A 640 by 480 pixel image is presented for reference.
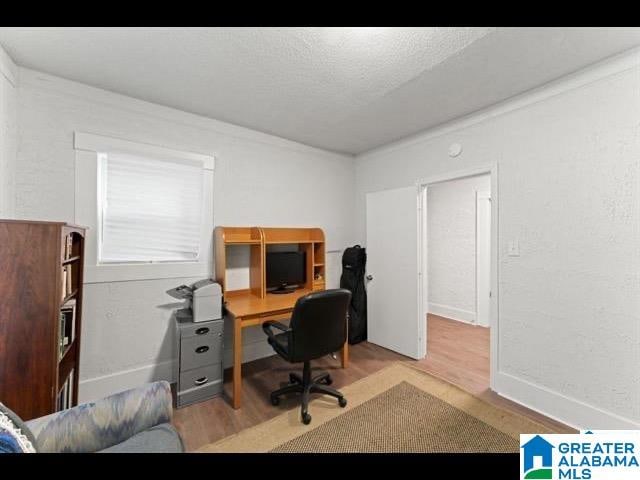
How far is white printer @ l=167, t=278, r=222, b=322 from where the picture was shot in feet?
6.89

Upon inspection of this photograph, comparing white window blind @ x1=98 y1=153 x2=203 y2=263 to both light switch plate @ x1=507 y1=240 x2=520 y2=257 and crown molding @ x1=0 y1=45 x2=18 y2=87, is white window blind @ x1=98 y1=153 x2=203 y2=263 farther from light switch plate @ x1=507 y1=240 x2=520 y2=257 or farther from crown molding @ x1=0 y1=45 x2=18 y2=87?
light switch plate @ x1=507 y1=240 x2=520 y2=257

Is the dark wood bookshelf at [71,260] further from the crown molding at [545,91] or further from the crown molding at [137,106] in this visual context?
the crown molding at [545,91]

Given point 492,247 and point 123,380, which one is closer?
point 123,380

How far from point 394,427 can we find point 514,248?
5.49ft

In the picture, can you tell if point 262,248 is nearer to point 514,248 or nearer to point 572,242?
point 514,248

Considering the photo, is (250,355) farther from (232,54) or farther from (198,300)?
(232,54)

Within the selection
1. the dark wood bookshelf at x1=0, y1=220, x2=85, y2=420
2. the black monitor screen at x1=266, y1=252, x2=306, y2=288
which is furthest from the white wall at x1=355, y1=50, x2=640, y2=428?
the dark wood bookshelf at x1=0, y1=220, x2=85, y2=420

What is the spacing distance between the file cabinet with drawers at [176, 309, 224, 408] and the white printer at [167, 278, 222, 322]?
0.06m

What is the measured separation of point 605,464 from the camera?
1.12 m

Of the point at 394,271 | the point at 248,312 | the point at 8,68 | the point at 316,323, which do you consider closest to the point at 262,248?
the point at 248,312

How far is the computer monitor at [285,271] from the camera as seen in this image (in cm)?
273

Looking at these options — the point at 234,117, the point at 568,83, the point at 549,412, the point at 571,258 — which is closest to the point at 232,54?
the point at 234,117

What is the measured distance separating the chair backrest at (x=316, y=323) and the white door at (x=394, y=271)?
1214 mm

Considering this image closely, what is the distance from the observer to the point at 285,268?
111 inches
